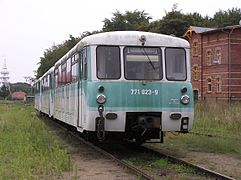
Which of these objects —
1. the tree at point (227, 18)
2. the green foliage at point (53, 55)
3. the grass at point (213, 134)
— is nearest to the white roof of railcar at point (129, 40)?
the grass at point (213, 134)

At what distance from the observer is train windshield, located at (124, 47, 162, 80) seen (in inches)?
495

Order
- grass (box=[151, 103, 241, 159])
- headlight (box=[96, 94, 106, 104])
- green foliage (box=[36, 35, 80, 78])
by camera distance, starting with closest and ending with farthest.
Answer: headlight (box=[96, 94, 106, 104]) < grass (box=[151, 103, 241, 159]) < green foliage (box=[36, 35, 80, 78])

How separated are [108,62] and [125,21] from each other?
79384 millimetres

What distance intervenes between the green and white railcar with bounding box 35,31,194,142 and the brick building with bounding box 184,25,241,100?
137ft

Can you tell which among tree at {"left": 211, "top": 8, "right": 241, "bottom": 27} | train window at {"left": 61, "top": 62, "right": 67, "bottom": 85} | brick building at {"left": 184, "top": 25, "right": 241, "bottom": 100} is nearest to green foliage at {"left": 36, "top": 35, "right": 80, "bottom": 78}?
tree at {"left": 211, "top": 8, "right": 241, "bottom": 27}

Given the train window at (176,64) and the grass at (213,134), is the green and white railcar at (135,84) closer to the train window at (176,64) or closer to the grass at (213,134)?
the train window at (176,64)

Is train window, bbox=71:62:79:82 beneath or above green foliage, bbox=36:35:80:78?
beneath

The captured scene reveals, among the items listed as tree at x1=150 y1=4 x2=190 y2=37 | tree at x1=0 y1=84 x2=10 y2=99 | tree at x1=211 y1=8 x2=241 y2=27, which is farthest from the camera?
tree at x1=0 y1=84 x2=10 y2=99

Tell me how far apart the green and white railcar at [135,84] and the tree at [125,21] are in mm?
70996

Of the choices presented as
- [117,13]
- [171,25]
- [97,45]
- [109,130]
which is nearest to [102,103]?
[109,130]

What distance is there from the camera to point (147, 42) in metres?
12.8

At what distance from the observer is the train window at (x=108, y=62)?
12.5 meters

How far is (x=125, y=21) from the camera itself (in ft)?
299

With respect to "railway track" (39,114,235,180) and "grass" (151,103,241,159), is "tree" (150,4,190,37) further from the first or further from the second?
"railway track" (39,114,235,180)
